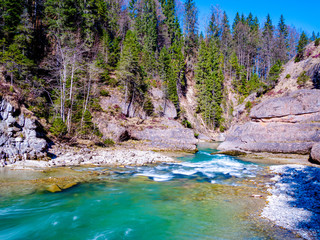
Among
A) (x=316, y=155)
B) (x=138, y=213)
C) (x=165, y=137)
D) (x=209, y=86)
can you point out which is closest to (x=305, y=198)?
(x=138, y=213)

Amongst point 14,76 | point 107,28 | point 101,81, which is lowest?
point 14,76

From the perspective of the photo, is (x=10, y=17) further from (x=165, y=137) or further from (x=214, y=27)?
(x=214, y=27)

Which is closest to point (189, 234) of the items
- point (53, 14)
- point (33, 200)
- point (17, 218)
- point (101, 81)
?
point (17, 218)

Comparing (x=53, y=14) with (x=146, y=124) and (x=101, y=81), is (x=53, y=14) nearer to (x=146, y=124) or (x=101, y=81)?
(x=101, y=81)

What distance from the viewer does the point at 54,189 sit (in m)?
7.00

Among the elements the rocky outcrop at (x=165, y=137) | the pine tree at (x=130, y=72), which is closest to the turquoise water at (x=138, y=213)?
the rocky outcrop at (x=165, y=137)

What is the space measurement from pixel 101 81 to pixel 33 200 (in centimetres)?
2640

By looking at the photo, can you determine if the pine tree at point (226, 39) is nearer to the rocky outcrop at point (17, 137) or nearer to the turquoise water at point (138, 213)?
the rocky outcrop at point (17, 137)

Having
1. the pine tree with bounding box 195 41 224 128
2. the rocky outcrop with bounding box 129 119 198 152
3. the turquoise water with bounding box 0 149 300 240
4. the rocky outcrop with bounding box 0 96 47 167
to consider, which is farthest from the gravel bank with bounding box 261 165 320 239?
the pine tree with bounding box 195 41 224 128

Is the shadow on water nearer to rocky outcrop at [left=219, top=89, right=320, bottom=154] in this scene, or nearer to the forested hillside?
rocky outcrop at [left=219, top=89, right=320, bottom=154]

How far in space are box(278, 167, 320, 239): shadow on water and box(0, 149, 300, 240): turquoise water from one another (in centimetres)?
65

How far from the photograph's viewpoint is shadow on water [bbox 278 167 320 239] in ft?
14.3

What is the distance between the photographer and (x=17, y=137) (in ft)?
36.3

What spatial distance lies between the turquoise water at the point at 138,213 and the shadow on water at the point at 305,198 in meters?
0.65
